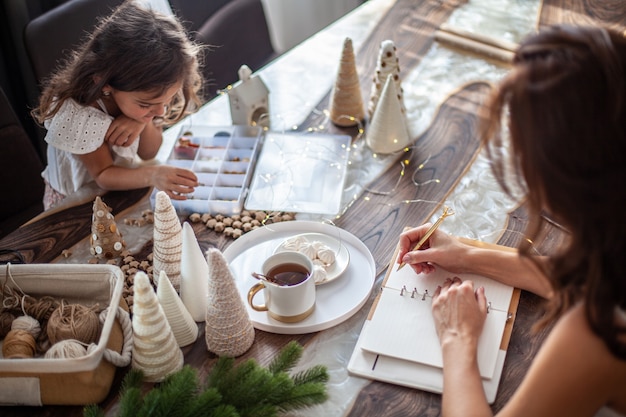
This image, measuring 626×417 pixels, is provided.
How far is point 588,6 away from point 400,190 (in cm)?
113

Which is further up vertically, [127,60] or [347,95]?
[127,60]

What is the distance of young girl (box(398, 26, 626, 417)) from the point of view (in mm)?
803

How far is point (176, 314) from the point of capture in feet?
3.54

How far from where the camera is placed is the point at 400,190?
4.74 feet

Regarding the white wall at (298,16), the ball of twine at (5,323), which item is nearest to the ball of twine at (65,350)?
the ball of twine at (5,323)

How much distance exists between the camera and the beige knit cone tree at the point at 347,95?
62.7 inches

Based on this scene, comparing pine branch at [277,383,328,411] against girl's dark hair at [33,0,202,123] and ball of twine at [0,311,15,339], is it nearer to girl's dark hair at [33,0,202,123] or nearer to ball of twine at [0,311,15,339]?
ball of twine at [0,311,15,339]

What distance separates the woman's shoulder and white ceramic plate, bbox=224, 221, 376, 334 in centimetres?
45

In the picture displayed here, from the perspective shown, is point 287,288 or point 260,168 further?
point 260,168

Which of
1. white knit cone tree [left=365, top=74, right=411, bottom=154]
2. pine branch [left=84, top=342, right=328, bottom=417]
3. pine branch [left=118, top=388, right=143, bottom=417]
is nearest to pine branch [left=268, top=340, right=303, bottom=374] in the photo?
pine branch [left=84, top=342, right=328, bottom=417]

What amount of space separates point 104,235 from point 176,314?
0.30 m

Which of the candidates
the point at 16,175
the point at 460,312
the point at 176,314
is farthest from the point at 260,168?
the point at 16,175

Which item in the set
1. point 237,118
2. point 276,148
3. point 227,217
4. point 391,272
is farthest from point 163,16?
point 391,272

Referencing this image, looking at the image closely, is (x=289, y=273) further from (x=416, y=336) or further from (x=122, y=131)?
(x=122, y=131)
